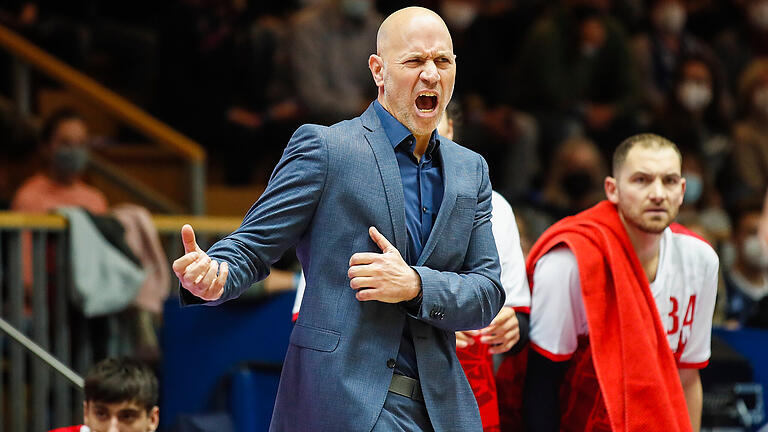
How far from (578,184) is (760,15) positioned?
3.78m

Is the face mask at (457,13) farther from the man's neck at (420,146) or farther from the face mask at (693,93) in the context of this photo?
the man's neck at (420,146)

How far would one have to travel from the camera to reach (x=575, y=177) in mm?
7688

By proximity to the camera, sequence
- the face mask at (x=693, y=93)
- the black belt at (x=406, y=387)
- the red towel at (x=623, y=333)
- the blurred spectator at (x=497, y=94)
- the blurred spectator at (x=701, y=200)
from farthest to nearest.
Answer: the face mask at (x=693, y=93) < the blurred spectator at (x=497, y=94) < the blurred spectator at (x=701, y=200) < the red towel at (x=623, y=333) < the black belt at (x=406, y=387)

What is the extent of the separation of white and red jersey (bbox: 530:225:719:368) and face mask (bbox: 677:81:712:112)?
5.47 metres

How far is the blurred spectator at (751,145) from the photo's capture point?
28.7 ft

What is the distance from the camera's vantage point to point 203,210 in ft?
26.5

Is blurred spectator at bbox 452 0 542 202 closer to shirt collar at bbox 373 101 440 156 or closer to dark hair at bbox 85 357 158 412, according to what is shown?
dark hair at bbox 85 357 158 412

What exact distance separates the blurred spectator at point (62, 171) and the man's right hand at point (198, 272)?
3.90 meters

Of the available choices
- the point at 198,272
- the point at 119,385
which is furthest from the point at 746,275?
the point at 198,272

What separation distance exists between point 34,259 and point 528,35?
16.2ft

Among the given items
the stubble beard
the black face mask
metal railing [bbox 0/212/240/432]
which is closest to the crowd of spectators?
the black face mask

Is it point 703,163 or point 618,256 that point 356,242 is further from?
point 703,163

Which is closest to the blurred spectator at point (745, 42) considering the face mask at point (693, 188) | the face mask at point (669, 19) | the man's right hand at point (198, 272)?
the face mask at point (669, 19)

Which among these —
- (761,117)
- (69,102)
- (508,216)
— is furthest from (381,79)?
(761,117)
